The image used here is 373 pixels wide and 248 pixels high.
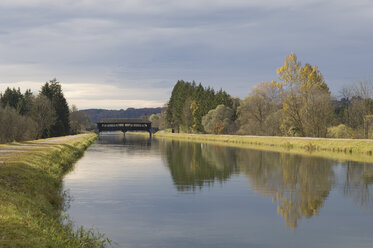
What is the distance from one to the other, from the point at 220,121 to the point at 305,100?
44050 millimetres

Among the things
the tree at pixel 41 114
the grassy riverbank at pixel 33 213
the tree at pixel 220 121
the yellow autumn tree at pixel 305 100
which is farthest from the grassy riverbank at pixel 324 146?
the tree at pixel 41 114

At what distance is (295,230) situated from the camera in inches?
648

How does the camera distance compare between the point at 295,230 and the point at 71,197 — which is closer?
the point at 295,230

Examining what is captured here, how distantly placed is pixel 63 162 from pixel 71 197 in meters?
16.0

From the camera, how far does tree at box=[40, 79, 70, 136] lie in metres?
107

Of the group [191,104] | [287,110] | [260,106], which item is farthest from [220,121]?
[287,110]

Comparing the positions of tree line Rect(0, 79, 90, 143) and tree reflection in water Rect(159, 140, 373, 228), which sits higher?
tree line Rect(0, 79, 90, 143)

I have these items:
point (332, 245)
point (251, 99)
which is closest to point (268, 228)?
point (332, 245)

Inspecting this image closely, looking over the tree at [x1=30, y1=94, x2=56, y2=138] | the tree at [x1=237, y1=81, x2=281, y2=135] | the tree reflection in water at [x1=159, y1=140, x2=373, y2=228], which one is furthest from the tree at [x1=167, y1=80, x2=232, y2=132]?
the tree reflection in water at [x1=159, y1=140, x2=373, y2=228]

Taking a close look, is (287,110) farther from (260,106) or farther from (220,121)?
(220,121)

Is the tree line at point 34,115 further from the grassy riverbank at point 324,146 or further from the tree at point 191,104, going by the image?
the grassy riverbank at point 324,146

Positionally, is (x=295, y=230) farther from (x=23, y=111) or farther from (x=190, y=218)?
(x=23, y=111)

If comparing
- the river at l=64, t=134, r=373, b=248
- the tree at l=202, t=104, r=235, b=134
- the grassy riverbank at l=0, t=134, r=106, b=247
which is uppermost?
the tree at l=202, t=104, r=235, b=134

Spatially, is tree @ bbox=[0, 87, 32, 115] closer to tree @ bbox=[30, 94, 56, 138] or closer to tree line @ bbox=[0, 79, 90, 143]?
tree line @ bbox=[0, 79, 90, 143]
